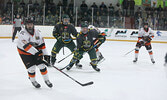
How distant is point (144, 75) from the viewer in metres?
4.54

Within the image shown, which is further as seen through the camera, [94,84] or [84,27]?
[84,27]

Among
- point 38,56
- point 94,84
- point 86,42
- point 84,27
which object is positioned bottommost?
point 94,84

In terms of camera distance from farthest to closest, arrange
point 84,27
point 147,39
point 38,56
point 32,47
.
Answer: point 147,39, point 84,27, point 38,56, point 32,47

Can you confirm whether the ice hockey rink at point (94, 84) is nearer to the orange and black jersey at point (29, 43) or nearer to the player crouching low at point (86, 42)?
the player crouching low at point (86, 42)

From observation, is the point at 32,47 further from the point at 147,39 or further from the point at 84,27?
the point at 147,39

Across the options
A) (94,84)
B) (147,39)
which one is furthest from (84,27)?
(147,39)

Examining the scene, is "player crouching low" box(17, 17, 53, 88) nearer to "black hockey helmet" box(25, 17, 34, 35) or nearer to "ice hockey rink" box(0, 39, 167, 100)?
"black hockey helmet" box(25, 17, 34, 35)

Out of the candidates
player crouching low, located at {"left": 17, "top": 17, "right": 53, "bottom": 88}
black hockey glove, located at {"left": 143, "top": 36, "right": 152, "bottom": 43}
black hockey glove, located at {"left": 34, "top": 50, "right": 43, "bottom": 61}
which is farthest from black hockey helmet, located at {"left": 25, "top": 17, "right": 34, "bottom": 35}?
black hockey glove, located at {"left": 143, "top": 36, "right": 152, "bottom": 43}

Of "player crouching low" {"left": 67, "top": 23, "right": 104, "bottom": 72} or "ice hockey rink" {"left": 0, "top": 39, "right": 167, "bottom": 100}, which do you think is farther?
"player crouching low" {"left": 67, "top": 23, "right": 104, "bottom": 72}

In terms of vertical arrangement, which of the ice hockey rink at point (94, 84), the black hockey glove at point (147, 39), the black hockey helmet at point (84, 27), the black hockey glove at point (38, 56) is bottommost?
the ice hockey rink at point (94, 84)

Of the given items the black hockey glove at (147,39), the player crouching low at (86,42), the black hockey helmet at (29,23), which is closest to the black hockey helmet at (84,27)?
the player crouching low at (86,42)

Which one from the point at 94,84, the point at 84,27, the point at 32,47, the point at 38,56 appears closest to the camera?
the point at 32,47

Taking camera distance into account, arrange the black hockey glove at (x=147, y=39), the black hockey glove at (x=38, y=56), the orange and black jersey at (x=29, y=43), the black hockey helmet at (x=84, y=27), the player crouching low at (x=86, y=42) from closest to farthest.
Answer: the orange and black jersey at (x=29, y=43) < the black hockey glove at (x=38, y=56) < the black hockey helmet at (x=84, y=27) < the player crouching low at (x=86, y=42) < the black hockey glove at (x=147, y=39)

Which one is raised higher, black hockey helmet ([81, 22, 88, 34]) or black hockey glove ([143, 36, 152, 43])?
black hockey helmet ([81, 22, 88, 34])
